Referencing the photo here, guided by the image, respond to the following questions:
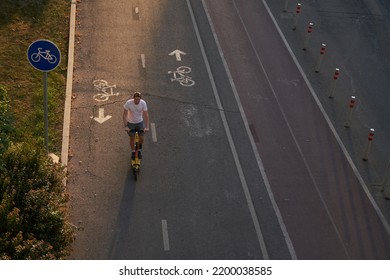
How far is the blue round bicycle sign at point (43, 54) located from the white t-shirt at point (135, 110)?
214cm

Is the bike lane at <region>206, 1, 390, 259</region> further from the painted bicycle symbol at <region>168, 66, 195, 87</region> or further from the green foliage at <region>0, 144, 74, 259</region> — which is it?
the green foliage at <region>0, 144, 74, 259</region>

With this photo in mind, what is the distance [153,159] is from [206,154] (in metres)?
1.39

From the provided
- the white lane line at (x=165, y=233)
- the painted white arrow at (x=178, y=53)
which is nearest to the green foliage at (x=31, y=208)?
the white lane line at (x=165, y=233)

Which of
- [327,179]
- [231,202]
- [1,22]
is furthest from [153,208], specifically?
[1,22]

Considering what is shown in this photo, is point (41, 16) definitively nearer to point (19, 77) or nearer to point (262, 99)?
point (19, 77)

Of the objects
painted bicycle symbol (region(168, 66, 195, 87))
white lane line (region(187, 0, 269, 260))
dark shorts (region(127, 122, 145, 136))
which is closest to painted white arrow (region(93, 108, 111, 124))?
dark shorts (region(127, 122, 145, 136))

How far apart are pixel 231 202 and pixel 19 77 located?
725cm

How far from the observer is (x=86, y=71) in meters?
19.9

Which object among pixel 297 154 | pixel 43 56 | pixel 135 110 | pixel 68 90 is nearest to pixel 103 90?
pixel 68 90

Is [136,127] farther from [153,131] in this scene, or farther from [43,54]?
[43,54]

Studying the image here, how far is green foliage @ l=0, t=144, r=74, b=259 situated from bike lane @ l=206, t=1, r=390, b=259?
530 centimetres

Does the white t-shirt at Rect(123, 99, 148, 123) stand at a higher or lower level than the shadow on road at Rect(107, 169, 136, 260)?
higher

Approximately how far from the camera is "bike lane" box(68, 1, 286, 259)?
47.0 feet

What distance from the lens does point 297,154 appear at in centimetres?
1744
